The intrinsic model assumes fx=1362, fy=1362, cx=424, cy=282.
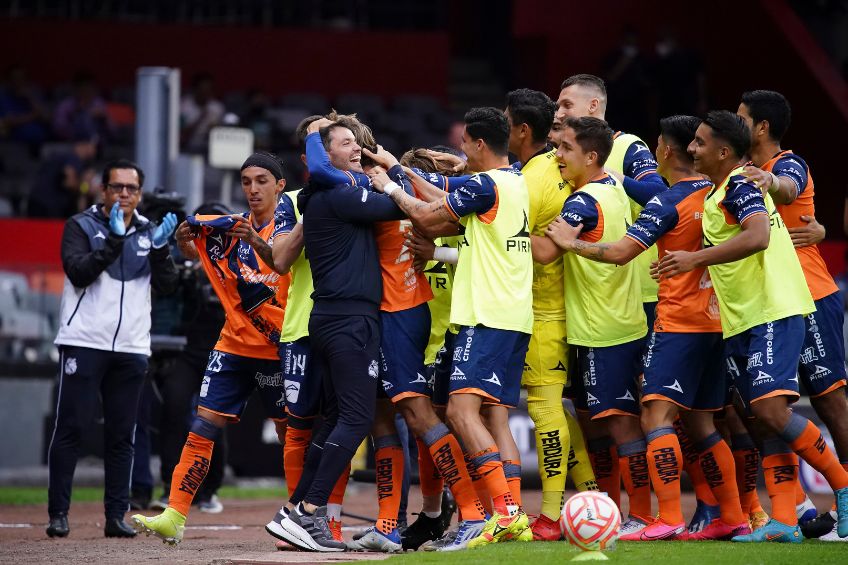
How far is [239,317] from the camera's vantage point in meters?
8.74

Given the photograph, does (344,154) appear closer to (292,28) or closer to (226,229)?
(226,229)

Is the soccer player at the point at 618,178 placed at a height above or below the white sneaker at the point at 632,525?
above

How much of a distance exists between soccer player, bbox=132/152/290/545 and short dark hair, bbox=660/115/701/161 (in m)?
2.47

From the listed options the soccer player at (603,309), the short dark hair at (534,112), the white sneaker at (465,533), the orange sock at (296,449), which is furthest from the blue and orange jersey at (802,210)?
the orange sock at (296,449)

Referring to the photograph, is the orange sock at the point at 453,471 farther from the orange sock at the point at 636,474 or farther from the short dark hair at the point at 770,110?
the short dark hair at the point at 770,110

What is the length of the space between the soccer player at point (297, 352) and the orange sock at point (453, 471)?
0.60 metres

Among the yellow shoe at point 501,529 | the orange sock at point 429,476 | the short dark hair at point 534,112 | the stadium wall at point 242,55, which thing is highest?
the stadium wall at point 242,55

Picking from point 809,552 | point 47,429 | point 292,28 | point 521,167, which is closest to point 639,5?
point 292,28

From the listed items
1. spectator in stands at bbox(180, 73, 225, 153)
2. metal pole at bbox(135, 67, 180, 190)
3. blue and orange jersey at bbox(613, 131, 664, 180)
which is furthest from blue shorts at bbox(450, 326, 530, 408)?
spectator in stands at bbox(180, 73, 225, 153)

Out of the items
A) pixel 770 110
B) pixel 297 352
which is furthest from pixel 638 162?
pixel 297 352

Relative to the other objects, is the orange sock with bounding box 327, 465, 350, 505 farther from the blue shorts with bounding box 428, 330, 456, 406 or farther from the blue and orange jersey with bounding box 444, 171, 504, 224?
the blue and orange jersey with bounding box 444, 171, 504, 224

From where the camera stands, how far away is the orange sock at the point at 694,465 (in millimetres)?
8414

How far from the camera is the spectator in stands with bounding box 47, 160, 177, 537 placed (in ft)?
31.0

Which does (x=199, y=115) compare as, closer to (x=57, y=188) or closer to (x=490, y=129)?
(x=57, y=188)
